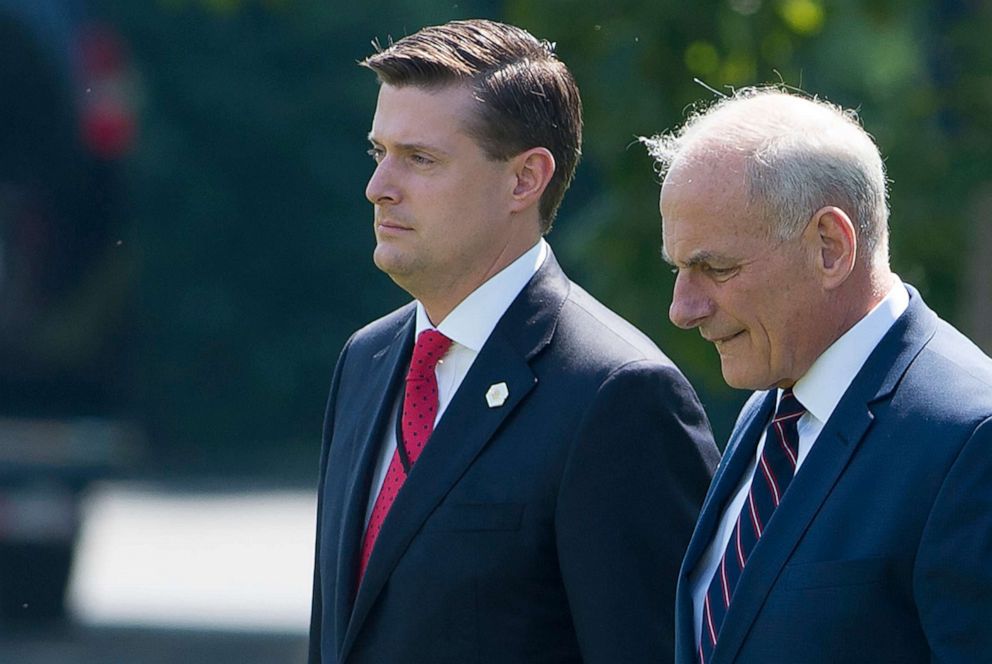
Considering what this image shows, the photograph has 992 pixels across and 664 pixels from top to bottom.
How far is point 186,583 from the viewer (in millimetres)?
12055

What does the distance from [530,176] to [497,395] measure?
17.0 inches

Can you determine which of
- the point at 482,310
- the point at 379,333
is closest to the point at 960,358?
the point at 482,310

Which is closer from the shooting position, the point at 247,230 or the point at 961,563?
the point at 961,563

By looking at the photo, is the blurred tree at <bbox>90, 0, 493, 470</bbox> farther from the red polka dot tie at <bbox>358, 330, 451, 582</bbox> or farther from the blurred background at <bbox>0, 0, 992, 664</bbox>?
the red polka dot tie at <bbox>358, 330, 451, 582</bbox>

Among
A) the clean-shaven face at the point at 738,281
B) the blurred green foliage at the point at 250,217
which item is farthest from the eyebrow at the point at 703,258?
the blurred green foliage at the point at 250,217

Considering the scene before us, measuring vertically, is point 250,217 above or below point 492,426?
above

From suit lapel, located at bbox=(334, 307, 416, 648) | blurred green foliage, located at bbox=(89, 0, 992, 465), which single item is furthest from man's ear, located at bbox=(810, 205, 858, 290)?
blurred green foliage, located at bbox=(89, 0, 992, 465)

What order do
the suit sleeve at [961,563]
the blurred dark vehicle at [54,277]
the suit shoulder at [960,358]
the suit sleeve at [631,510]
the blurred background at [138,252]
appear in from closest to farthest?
the suit sleeve at [961,563] → the suit shoulder at [960,358] → the suit sleeve at [631,510] → the blurred background at [138,252] → the blurred dark vehicle at [54,277]

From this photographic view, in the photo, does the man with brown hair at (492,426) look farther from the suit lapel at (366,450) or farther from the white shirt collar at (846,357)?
the white shirt collar at (846,357)

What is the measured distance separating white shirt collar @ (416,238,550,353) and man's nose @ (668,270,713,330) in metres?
0.65

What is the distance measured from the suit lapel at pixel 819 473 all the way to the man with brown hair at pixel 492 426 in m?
0.48

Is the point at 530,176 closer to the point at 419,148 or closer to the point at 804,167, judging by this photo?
the point at 419,148

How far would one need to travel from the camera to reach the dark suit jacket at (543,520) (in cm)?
303

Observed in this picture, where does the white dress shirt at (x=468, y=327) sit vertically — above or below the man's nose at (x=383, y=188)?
below
